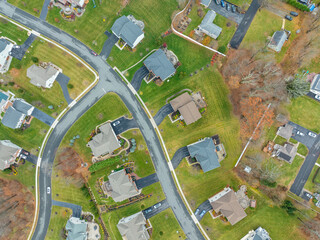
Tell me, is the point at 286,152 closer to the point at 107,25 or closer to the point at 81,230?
the point at 81,230

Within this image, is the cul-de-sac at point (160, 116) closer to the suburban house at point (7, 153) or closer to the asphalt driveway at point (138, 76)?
the asphalt driveway at point (138, 76)

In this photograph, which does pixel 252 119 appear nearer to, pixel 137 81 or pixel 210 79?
pixel 210 79

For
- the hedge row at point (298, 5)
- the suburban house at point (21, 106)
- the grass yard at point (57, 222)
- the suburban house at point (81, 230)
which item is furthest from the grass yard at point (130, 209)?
the hedge row at point (298, 5)

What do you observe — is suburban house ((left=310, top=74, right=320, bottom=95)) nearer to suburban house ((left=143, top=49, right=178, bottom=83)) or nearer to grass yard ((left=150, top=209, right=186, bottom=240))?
suburban house ((left=143, top=49, right=178, bottom=83))

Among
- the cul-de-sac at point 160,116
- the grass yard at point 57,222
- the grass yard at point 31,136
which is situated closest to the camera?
the cul-de-sac at point 160,116

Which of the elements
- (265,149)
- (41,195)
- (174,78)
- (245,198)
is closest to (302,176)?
(265,149)

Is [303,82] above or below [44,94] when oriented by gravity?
below

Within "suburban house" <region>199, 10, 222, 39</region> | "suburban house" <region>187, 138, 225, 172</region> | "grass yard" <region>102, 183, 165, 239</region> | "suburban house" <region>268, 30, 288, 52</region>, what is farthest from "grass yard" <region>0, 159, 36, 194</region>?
"suburban house" <region>268, 30, 288, 52</region>
